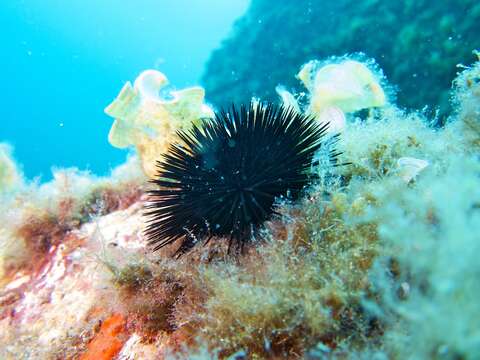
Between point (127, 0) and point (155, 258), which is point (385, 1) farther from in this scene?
point (127, 0)

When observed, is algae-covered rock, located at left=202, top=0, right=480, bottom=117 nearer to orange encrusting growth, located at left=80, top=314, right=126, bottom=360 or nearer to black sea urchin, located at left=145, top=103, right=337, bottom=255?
black sea urchin, located at left=145, top=103, right=337, bottom=255

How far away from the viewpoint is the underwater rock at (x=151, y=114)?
15.5ft

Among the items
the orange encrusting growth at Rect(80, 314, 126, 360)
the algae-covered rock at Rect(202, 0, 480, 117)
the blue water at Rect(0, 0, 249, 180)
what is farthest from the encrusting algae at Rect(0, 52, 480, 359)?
the blue water at Rect(0, 0, 249, 180)

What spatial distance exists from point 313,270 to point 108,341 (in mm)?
2190

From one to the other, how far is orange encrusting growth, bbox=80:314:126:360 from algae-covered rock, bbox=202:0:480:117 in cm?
994

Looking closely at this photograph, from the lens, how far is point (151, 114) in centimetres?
489

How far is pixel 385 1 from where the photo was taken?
12477 millimetres

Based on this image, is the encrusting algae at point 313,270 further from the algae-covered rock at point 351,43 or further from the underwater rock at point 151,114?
the algae-covered rock at point 351,43

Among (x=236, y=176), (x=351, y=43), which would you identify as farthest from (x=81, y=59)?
(x=236, y=176)

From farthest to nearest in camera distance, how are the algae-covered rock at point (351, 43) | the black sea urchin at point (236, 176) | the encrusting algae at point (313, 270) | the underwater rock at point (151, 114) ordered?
1. the algae-covered rock at point (351, 43)
2. the underwater rock at point (151, 114)
3. the black sea urchin at point (236, 176)
4. the encrusting algae at point (313, 270)

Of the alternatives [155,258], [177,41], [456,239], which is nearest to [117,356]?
[155,258]

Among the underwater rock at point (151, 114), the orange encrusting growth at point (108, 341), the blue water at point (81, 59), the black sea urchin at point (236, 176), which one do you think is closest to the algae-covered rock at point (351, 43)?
the underwater rock at point (151, 114)

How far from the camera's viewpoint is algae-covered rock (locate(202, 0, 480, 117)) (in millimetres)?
10328

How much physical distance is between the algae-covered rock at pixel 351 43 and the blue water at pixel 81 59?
1830 inches
